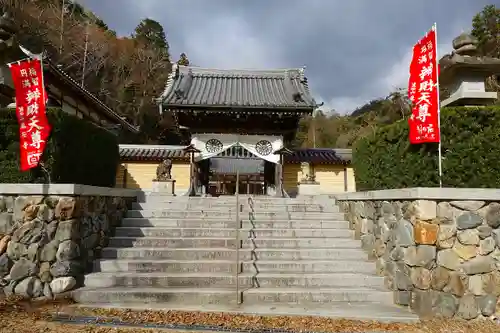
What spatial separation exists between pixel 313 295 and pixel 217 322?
167cm

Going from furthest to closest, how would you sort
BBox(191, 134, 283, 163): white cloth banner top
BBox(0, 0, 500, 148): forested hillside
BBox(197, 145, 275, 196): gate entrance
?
BBox(0, 0, 500, 148): forested hillside < BBox(197, 145, 275, 196): gate entrance < BBox(191, 134, 283, 163): white cloth banner top

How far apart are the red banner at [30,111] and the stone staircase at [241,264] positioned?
2.09m

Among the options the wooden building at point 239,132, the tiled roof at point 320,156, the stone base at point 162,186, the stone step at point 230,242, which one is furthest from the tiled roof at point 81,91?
the tiled roof at point 320,156

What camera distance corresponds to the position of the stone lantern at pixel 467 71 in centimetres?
555

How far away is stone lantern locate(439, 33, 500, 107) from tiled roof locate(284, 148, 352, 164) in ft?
31.4

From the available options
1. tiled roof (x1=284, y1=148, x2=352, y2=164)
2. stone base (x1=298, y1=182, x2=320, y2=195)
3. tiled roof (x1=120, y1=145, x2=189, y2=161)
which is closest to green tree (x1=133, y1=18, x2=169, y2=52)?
tiled roof (x1=120, y1=145, x2=189, y2=161)

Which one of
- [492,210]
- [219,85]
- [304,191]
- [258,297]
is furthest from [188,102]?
[492,210]

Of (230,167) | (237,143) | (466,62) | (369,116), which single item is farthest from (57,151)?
(369,116)

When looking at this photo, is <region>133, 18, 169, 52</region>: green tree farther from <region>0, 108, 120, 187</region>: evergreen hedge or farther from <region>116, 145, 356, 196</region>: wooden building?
<region>0, 108, 120, 187</region>: evergreen hedge

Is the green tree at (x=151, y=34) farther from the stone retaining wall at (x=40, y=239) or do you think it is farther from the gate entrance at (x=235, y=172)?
the stone retaining wall at (x=40, y=239)

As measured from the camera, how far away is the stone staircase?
5078 millimetres

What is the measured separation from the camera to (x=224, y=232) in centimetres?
704

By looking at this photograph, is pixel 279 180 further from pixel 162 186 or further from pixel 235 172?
pixel 162 186

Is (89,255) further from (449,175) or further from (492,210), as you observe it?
(492,210)
